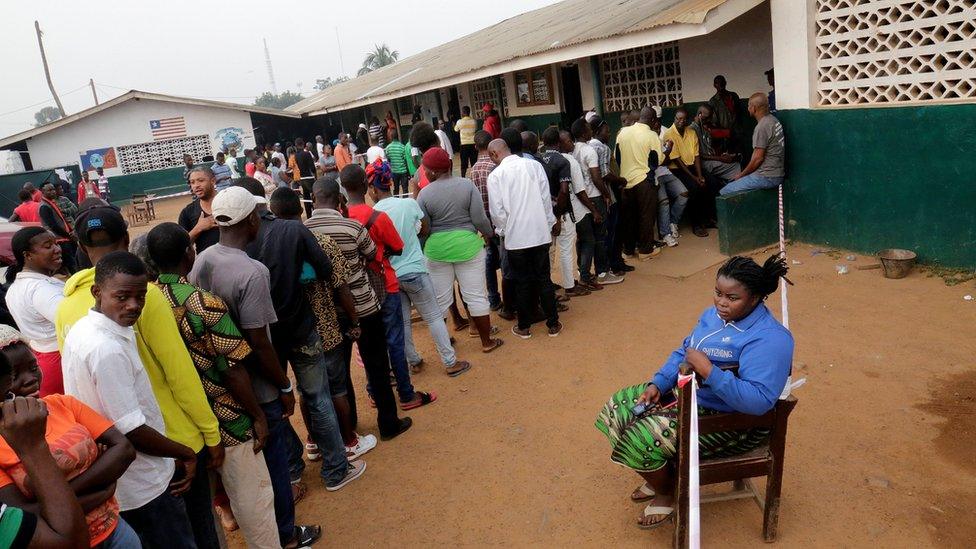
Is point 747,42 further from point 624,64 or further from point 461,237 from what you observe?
point 461,237

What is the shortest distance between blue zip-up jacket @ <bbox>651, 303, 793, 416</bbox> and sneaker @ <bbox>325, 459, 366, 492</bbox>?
2158 millimetres

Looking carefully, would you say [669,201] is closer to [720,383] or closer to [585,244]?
[585,244]

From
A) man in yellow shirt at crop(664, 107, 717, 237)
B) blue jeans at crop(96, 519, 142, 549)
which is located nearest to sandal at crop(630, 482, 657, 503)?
blue jeans at crop(96, 519, 142, 549)

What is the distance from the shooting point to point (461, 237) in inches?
206

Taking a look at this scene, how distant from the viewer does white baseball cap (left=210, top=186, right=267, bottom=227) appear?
3070 millimetres

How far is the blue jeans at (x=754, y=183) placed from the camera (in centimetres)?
716

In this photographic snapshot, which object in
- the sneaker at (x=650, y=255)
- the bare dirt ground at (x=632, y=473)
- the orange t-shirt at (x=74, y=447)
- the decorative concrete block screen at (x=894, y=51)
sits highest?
the decorative concrete block screen at (x=894, y=51)

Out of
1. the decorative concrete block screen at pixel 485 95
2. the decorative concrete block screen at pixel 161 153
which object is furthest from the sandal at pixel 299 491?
the decorative concrete block screen at pixel 161 153

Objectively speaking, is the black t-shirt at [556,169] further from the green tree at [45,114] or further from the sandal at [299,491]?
the green tree at [45,114]

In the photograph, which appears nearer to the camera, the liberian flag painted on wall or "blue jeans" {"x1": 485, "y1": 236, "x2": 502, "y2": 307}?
"blue jeans" {"x1": 485, "y1": 236, "x2": 502, "y2": 307}

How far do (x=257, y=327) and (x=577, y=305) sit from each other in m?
3.99

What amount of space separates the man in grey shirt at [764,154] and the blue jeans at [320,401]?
5.10m

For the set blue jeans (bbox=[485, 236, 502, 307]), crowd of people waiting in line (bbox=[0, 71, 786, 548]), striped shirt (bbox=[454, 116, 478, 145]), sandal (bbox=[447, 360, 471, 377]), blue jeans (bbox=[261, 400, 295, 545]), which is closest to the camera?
crowd of people waiting in line (bbox=[0, 71, 786, 548])

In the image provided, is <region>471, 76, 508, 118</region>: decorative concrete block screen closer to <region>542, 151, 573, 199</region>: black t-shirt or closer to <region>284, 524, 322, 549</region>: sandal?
<region>542, 151, 573, 199</region>: black t-shirt
